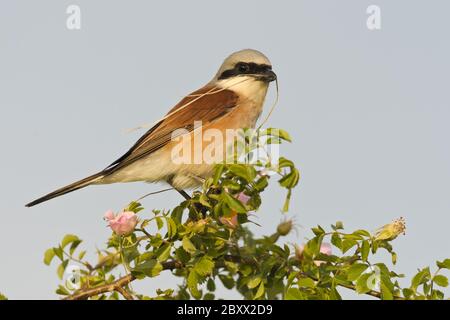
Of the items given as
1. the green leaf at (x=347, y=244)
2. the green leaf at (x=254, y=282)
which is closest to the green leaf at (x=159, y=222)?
the green leaf at (x=254, y=282)

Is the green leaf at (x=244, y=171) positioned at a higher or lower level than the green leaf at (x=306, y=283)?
higher

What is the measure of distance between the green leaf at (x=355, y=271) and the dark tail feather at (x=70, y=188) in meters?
2.39

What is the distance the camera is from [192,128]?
4.86 meters

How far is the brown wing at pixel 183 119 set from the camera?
4.81 meters

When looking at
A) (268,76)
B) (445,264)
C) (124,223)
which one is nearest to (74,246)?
(124,223)

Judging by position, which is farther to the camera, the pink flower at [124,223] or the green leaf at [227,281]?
the green leaf at [227,281]

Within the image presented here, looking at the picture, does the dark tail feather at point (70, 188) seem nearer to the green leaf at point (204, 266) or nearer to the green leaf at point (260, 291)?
the green leaf at point (204, 266)

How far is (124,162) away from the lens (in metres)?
4.79

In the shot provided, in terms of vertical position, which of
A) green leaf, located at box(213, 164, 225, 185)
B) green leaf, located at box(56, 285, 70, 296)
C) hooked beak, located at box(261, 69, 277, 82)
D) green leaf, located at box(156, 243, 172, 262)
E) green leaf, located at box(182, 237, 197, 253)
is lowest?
green leaf, located at box(56, 285, 70, 296)

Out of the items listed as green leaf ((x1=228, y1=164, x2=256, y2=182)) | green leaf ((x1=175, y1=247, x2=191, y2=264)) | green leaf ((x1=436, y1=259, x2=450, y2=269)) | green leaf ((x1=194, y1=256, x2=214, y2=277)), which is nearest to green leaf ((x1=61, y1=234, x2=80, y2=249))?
green leaf ((x1=175, y1=247, x2=191, y2=264))

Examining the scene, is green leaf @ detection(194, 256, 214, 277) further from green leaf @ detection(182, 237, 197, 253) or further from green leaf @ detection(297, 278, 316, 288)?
green leaf @ detection(297, 278, 316, 288)

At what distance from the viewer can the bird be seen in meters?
4.77
